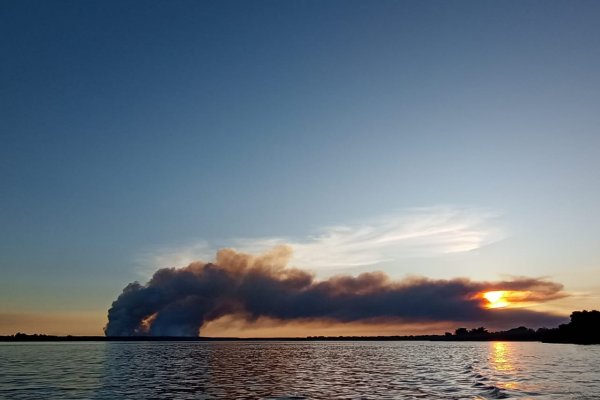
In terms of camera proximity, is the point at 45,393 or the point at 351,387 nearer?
the point at 45,393

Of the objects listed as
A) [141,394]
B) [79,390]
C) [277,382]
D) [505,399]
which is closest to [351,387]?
[277,382]

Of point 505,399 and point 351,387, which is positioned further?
point 351,387

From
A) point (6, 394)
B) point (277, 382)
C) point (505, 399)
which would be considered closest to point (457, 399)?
point (505, 399)

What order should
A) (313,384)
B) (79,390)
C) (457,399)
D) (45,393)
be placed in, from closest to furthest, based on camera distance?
(457,399), (45,393), (79,390), (313,384)

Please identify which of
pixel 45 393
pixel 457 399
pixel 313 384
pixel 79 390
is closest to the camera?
pixel 457 399

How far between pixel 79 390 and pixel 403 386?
36.9m

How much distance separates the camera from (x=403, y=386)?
60.9 metres

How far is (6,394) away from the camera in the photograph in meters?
52.6

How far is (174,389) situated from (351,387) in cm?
2030

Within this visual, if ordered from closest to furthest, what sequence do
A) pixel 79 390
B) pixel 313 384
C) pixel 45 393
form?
1. pixel 45 393
2. pixel 79 390
3. pixel 313 384

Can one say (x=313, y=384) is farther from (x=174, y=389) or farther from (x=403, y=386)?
(x=174, y=389)

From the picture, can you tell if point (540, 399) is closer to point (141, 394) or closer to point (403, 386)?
point (403, 386)

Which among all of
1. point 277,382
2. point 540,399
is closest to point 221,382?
point 277,382

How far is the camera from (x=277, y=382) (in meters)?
66.0
